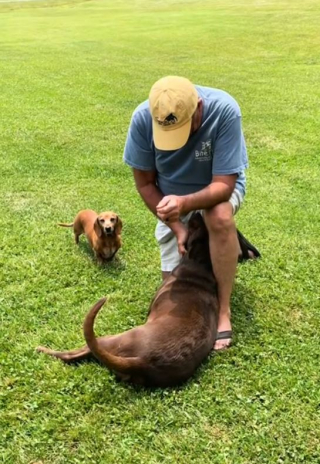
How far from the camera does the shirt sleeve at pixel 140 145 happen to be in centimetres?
323

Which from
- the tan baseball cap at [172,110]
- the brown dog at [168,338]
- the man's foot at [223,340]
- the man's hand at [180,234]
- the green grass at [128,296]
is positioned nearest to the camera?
the green grass at [128,296]

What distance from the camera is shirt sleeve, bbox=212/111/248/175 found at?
313cm

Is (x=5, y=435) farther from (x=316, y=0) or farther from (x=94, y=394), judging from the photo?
(x=316, y=0)

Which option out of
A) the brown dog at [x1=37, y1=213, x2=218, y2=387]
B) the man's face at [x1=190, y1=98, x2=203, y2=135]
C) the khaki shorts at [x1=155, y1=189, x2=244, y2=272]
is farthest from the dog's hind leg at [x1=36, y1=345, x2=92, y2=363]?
the man's face at [x1=190, y1=98, x2=203, y2=135]

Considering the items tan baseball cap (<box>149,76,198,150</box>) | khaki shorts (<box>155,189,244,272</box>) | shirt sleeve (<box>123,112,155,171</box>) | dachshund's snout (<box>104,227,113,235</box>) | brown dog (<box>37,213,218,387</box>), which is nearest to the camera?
brown dog (<box>37,213,218,387</box>)

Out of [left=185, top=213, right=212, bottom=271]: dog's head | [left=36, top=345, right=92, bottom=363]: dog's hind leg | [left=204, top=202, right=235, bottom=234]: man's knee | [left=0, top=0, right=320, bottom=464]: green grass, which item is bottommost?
[left=0, top=0, right=320, bottom=464]: green grass

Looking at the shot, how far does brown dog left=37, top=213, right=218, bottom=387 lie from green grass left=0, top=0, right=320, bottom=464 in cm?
10

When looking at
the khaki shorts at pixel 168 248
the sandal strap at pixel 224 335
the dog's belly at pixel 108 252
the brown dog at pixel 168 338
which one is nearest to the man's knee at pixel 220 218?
the brown dog at pixel 168 338

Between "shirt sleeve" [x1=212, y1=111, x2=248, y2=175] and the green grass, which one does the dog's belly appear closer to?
the green grass

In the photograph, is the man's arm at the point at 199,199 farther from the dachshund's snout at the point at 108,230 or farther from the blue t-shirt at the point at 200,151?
the dachshund's snout at the point at 108,230

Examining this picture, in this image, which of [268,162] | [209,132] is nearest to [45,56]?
[268,162]

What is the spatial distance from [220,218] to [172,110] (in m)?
0.69

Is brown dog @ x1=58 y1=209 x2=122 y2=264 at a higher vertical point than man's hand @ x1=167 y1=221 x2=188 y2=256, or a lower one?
lower

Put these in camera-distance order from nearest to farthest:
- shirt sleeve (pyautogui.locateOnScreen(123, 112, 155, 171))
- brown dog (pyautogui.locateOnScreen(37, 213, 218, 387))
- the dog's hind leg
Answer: brown dog (pyautogui.locateOnScreen(37, 213, 218, 387)) < the dog's hind leg < shirt sleeve (pyautogui.locateOnScreen(123, 112, 155, 171))
